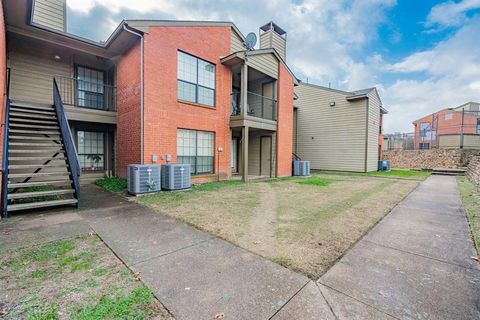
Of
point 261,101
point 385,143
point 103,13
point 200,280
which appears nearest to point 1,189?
point 200,280

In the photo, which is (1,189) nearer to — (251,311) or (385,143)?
(251,311)

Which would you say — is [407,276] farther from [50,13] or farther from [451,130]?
[451,130]

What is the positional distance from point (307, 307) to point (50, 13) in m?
15.0

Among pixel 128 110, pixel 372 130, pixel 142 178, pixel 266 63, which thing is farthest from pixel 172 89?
pixel 372 130

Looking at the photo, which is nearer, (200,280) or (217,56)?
(200,280)

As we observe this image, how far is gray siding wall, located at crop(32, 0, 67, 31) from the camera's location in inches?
388

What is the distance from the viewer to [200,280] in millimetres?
2484

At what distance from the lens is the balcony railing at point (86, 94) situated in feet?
31.4

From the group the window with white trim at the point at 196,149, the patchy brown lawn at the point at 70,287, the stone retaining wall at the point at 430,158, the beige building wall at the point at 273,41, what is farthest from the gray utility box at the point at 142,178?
the stone retaining wall at the point at 430,158

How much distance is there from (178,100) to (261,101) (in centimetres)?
559

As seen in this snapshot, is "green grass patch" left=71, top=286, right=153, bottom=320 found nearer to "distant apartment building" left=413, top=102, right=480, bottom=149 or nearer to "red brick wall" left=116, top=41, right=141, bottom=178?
"red brick wall" left=116, top=41, right=141, bottom=178

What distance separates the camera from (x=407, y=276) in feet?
8.72

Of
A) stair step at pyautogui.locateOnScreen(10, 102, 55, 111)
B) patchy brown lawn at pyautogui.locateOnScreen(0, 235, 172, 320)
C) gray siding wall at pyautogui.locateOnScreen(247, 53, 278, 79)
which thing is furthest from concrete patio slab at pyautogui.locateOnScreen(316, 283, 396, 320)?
gray siding wall at pyautogui.locateOnScreen(247, 53, 278, 79)

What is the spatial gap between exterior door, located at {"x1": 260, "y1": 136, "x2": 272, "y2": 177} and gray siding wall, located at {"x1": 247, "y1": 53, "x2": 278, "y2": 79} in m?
3.69
